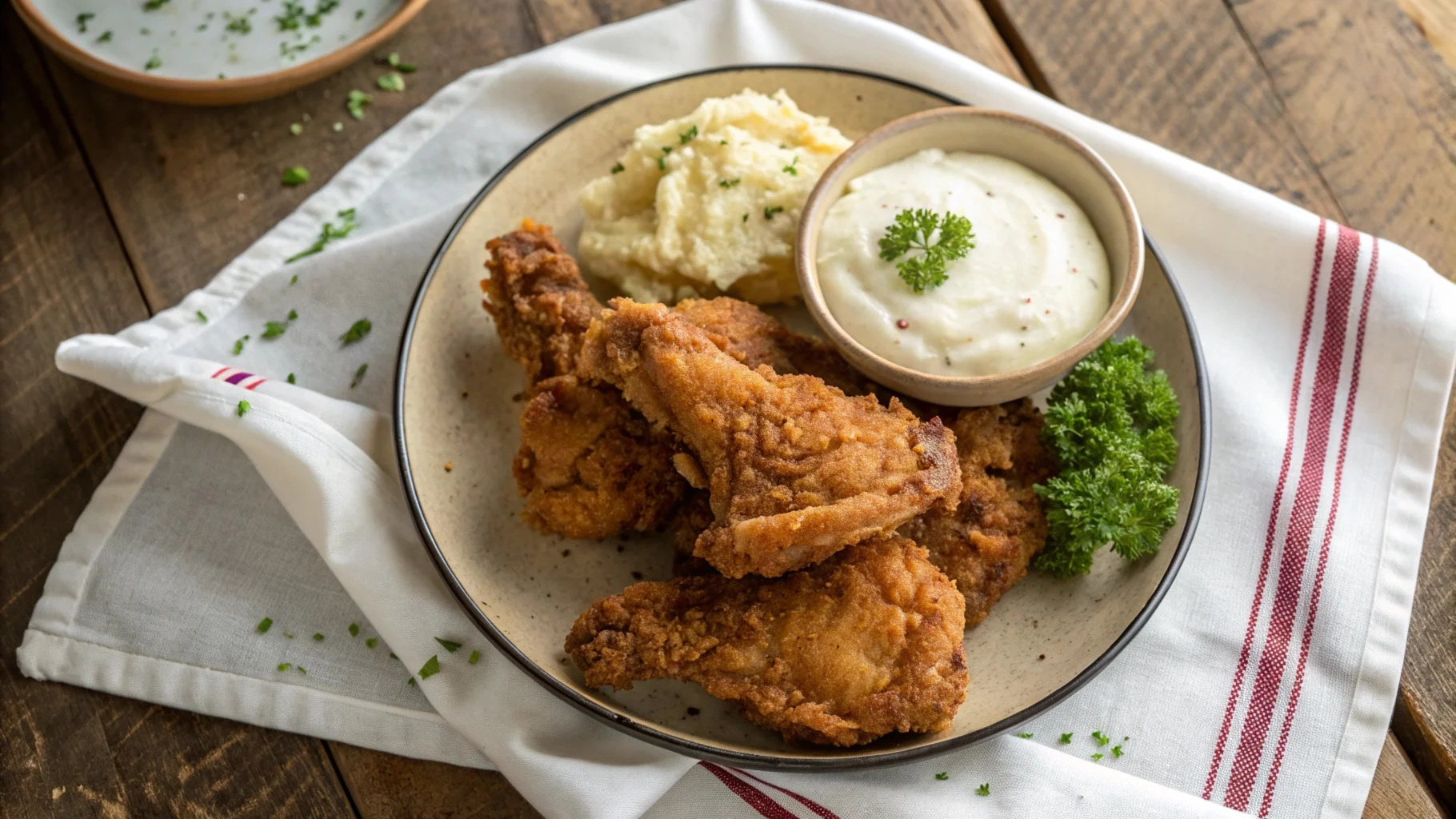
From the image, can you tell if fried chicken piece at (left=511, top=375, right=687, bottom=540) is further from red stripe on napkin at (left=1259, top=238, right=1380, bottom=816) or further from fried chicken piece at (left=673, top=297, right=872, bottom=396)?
red stripe on napkin at (left=1259, top=238, right=1380, bottom=816)

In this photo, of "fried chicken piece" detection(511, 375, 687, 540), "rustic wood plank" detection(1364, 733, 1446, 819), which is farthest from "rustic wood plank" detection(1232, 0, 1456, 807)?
"fried chicken piece" detection(511, 375, 687, 540)

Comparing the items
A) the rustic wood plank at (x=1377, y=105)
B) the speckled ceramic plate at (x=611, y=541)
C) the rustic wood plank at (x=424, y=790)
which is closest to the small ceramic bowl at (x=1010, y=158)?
the speckled ceramic plate at (x=611, y=541)

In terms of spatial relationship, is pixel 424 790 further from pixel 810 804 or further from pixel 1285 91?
pixel 1285 91

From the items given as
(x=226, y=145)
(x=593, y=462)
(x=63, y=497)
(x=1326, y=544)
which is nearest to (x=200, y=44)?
(x=226, y=145)

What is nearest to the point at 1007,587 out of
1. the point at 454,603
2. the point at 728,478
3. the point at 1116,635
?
the point at 1116,635

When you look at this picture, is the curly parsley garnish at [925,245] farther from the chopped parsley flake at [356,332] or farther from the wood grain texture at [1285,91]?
the chopped parsley flake at [356,332]

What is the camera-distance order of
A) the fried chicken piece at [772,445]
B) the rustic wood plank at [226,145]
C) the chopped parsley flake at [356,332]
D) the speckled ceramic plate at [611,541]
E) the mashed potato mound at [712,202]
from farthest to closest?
the rustic wood plank at [226,145]
the chopped parsley flake at [356,332]
the mashed potato mound at [712,202]
the speckled ceramic plate at [611,541]
the fried chicken piece at [772,445]

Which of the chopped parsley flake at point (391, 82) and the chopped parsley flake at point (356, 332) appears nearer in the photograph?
the chopped parsley flake at point (356, 332)
